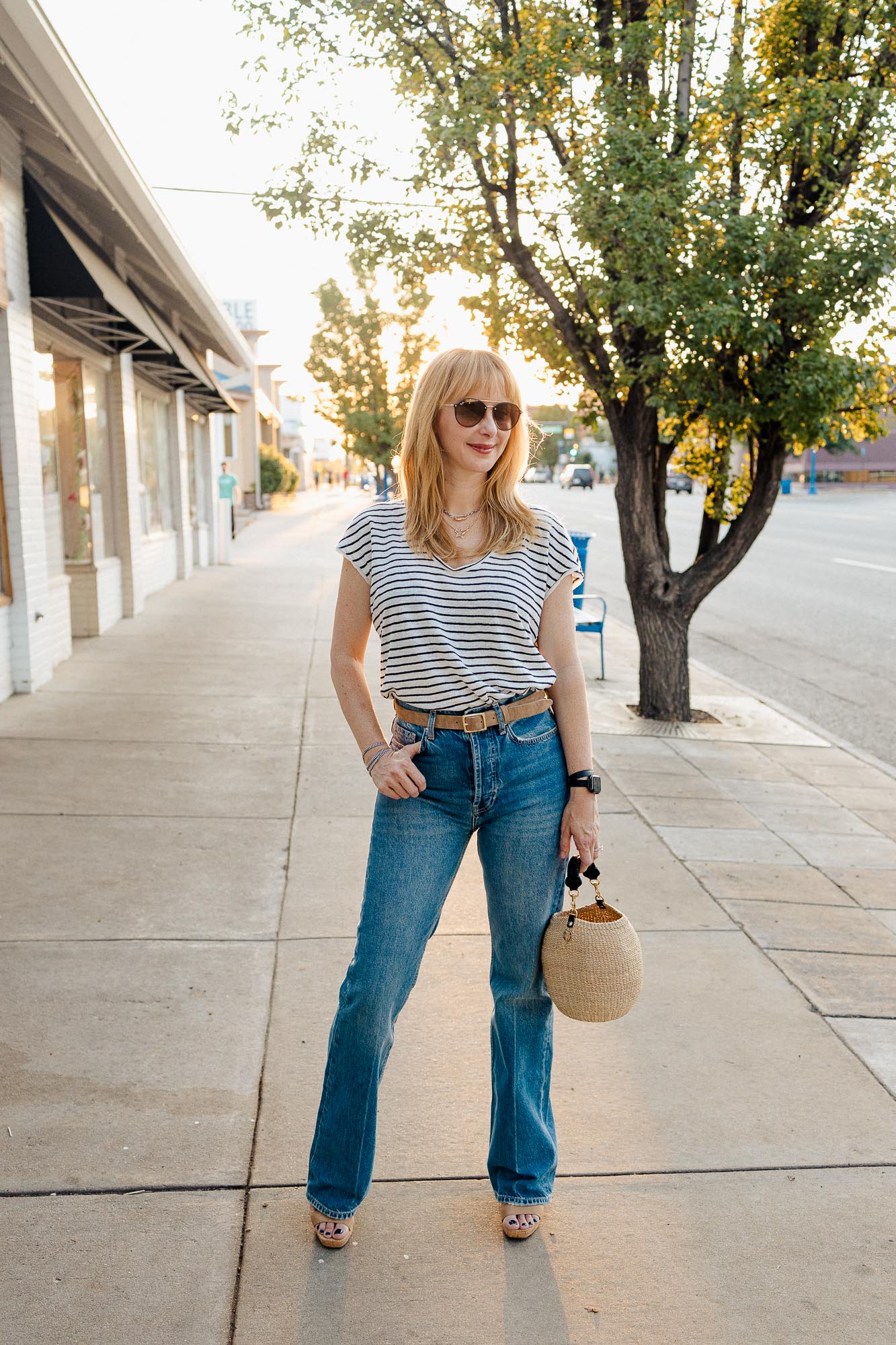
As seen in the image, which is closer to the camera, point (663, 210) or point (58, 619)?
point (663, 210)

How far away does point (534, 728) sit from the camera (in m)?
2.48

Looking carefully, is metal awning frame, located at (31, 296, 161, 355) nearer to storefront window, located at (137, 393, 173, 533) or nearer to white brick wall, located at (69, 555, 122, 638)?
white brick wall, located at (69, 555, 122, 638)

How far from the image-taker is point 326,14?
7145 millimetres

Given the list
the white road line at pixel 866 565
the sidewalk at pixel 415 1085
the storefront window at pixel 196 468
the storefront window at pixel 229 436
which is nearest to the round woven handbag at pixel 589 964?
the sidewalk at pixel 415 1085

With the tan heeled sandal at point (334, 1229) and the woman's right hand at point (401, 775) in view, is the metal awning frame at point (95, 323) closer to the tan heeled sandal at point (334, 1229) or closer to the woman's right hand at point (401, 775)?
the woman's right hand at point (401, 775)

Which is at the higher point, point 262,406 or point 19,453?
point 262,406

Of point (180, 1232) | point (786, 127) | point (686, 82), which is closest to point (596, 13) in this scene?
point (686, 82)

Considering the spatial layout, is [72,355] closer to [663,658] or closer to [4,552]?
[4,552]

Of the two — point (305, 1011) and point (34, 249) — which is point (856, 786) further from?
point (34, 249)

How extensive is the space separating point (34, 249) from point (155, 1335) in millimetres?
7609

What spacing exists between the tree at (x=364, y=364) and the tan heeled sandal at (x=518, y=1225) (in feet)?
102

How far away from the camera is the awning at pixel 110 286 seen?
8.37 meters

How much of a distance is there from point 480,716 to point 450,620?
0.65 ft

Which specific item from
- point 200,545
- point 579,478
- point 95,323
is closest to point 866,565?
point 200,545
